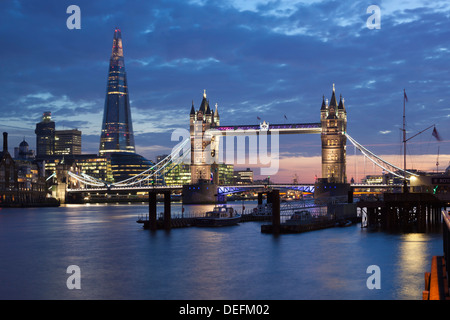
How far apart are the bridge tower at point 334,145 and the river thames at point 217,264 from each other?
100887mm

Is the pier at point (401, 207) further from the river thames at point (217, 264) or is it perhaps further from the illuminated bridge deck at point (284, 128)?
the illuminated bridge deck at point (284, 128)

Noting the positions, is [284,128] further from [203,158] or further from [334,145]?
[203,158]

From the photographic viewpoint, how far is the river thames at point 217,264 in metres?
33.4

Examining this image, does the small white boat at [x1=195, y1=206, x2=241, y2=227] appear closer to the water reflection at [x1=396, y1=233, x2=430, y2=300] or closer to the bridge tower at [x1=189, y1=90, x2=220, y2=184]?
the water reflection at [x1=396, y1=233, x2=430, y2=300]

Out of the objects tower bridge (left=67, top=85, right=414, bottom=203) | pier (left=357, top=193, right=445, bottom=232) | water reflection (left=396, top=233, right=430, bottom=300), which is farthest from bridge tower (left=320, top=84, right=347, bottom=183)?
water reflection (left=396, top=233, right=430, bottom=300)

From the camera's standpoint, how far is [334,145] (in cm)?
16912

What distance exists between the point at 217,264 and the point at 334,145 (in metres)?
130

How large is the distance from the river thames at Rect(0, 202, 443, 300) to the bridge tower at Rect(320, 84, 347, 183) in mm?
100887

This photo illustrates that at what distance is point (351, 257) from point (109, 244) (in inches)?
906

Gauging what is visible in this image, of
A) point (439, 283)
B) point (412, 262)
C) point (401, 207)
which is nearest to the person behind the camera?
point (439, 283)

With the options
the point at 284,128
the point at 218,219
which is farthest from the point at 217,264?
the point at 284,128

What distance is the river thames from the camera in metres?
33.4

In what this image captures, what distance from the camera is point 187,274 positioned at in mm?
38969
